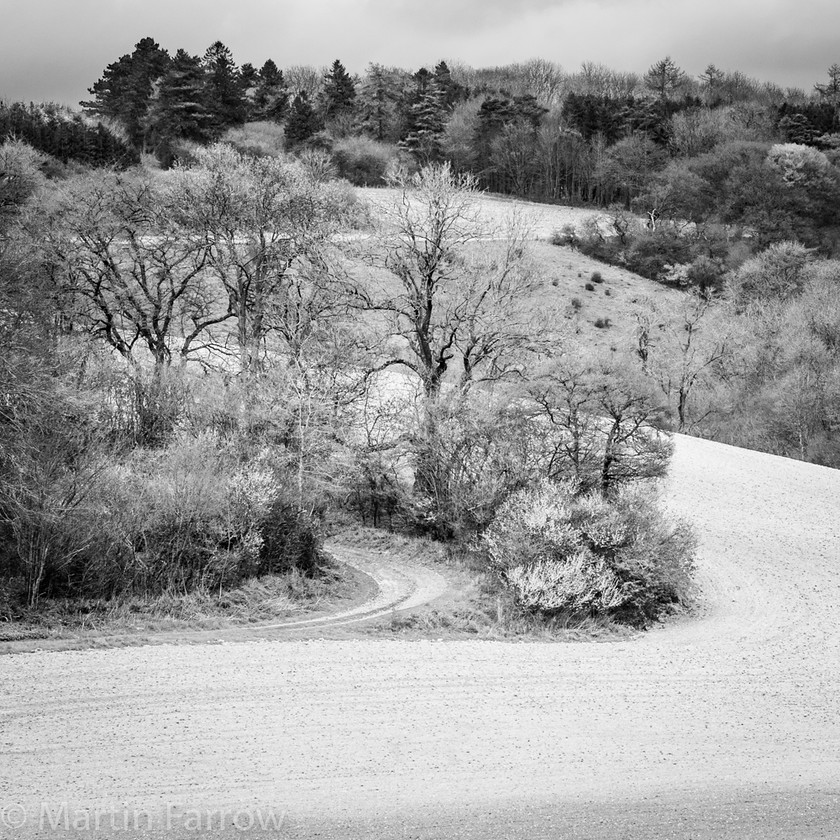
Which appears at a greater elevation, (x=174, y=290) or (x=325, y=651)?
(x=174, y=290)

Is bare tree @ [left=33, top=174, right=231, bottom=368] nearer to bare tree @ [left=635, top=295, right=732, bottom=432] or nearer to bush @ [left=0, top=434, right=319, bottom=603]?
bush @ [left=0, top=434, right=319, bottom=603]

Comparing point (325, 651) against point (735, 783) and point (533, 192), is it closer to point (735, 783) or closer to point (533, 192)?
point (735, 783)

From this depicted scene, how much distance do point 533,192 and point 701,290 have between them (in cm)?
2793

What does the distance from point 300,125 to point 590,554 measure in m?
72.5

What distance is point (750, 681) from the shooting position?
1408 centimetres

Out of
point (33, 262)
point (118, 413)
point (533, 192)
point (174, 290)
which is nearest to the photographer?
point (118, 413)

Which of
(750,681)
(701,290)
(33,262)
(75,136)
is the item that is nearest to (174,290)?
(33,262)

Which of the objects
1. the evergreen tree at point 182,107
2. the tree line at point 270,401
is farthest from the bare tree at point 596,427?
the evergreen tree at point 182,107

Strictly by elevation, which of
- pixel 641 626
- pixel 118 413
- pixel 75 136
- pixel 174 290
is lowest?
pixel 641 626

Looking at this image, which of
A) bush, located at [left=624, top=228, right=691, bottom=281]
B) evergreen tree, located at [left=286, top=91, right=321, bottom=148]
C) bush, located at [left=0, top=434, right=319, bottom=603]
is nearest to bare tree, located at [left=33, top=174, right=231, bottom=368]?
bush, located at [left=0, top=434, right=319, bottom=603]

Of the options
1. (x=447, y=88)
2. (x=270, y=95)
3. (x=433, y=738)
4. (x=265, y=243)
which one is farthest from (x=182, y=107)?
(x=433, y=738)

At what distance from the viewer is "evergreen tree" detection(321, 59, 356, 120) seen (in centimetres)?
9519

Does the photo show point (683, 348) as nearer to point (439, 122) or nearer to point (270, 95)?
point (439, 122)

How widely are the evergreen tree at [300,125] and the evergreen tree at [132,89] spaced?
1269 centimetres
